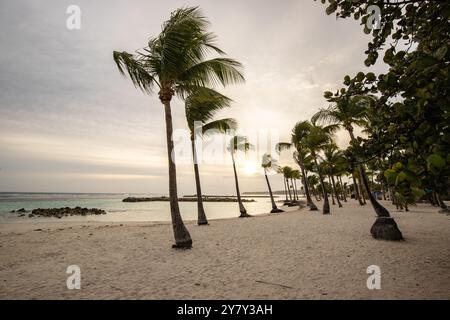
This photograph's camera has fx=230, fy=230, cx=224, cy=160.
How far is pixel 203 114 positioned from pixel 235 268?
27.5ft

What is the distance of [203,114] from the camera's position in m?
12.1

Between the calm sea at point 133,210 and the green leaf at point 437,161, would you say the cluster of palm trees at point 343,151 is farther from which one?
the calm sea at point 133,210

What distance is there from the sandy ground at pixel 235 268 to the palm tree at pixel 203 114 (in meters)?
5.41

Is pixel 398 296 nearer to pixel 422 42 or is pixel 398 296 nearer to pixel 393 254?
pixel 393 254

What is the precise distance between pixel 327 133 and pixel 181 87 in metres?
13.4

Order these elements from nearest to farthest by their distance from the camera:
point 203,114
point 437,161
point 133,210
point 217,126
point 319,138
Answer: point 437,161
point 203,114
point 217,126
point 319,138
point 133,210

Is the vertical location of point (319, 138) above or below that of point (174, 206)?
above

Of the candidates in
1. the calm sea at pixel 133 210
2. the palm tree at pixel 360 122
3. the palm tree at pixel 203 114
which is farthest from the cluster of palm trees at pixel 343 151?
the calm sea at pixel 133 210

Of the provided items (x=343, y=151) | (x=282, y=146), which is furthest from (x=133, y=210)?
(x=343, y=151)

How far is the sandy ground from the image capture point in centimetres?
413

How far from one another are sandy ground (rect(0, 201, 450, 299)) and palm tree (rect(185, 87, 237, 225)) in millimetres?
5407

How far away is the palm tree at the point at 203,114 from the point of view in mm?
8836

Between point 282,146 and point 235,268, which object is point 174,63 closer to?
point 235,268

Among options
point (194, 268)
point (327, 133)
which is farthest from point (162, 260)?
point (327, 133)
